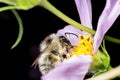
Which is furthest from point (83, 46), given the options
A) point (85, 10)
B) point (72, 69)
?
point (72, 69)

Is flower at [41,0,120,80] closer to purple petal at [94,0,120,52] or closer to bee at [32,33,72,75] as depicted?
purple petal at [94,0,120,52]

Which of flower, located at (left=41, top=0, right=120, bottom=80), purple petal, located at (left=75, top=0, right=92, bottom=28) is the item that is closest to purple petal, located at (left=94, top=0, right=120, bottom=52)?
flower, located at (left=41, top=0, right=120, bottom=80)

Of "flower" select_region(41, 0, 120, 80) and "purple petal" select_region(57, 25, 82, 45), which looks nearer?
"flower" select_region(41, 0, 120, 80)

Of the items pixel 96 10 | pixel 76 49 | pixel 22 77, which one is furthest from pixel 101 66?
pixel 22 77

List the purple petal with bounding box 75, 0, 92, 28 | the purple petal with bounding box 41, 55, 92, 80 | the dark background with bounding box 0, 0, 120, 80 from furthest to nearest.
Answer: the dark background with bounding box 0, 0, 120, 80
the purple petal with bounding box 75, 0, 92, 28
the purple petal with bounding box 41, 55, 92, 80

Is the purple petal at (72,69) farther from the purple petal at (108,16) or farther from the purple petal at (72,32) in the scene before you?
the purple petal at (72,32)

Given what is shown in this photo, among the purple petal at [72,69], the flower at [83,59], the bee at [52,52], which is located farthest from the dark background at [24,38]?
the purple petal at [72,69]
